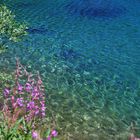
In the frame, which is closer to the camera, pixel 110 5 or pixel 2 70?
pixel 2 70

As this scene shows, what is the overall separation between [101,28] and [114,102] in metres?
15.4

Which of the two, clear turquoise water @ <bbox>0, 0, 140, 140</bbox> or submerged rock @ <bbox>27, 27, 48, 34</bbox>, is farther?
submerged rock @ <bbox>27, 27, 48, 34</bbox>

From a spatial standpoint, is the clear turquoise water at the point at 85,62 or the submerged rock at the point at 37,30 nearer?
the clear turquoise water at the point at 85,62

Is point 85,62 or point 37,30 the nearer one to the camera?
point 85,62

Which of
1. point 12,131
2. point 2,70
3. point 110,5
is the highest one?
point 12,131

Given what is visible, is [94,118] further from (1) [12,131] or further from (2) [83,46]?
(2) [83,46]

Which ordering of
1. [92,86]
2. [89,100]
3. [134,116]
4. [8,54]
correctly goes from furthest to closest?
[8,54]
[92,86]
[89,100]
[134,116]

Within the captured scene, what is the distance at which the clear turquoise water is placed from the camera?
16.7 meters

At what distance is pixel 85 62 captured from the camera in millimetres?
24281

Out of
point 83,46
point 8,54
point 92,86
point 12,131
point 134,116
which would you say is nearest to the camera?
point 12,131

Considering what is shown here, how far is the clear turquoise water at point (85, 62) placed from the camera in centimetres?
1667

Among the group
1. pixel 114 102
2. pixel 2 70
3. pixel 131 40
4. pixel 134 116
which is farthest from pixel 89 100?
pixel 131 40

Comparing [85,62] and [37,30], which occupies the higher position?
[37,30]

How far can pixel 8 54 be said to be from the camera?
24375mm
